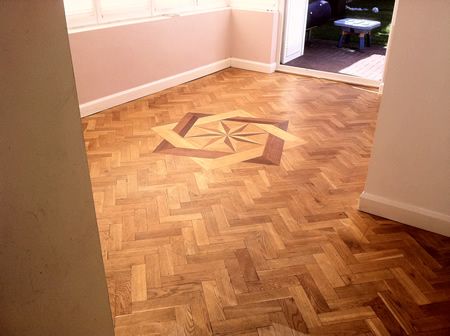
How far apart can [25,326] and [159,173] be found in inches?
92.5

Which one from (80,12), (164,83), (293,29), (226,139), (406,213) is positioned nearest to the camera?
(406,213)

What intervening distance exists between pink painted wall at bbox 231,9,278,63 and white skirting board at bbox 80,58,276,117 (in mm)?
104

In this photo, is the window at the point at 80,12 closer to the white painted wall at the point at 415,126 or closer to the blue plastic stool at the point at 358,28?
the white painted wall at the point at 415,126

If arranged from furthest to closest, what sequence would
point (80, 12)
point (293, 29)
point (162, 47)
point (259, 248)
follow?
point (293, 29), point (162, 47), point (80, 12), point (259, 248)

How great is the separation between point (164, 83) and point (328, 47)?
359cm

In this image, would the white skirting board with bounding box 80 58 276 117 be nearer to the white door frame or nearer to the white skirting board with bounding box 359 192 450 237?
the white door frame

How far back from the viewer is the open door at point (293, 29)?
19.5 ft

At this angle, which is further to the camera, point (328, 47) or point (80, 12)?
point (328, 47)

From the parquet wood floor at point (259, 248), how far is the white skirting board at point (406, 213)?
2.2 inches

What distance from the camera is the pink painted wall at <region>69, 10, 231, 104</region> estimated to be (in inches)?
167

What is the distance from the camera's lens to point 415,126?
2475 mm

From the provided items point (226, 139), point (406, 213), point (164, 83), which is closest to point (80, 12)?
point (164, 83)

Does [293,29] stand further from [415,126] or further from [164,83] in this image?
[415,126]

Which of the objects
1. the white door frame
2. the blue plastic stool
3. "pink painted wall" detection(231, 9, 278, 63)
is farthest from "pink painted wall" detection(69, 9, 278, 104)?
the blue plastic stool
